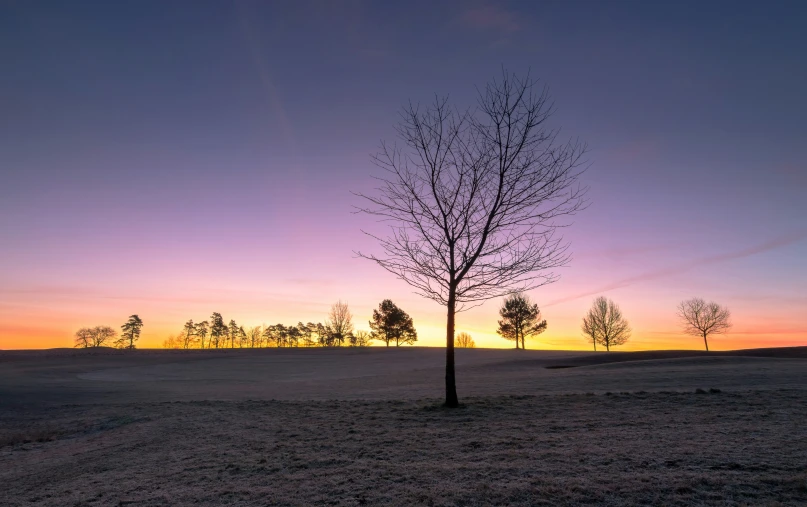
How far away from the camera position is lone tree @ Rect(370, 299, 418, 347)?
3359 inches

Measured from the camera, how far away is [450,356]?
560 inches

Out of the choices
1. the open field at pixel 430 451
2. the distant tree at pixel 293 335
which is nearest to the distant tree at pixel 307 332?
the distant tree at pixel 293 335

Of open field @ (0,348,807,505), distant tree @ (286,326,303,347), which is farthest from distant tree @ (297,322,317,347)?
open field @ (0,348,807,505)

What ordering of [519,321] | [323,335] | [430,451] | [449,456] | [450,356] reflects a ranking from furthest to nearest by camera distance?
[323,335], [519,321], [450,356], [430,451], [449,456]

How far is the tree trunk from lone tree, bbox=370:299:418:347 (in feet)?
233

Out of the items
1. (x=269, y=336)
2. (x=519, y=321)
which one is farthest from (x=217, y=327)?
(x=519, y=321)

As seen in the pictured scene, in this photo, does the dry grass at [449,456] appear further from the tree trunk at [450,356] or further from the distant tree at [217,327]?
the distant tree at [217,327]

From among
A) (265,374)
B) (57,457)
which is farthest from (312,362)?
(57,457)

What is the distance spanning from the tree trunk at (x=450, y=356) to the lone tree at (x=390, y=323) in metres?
70.9

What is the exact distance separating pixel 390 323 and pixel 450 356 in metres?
71.9

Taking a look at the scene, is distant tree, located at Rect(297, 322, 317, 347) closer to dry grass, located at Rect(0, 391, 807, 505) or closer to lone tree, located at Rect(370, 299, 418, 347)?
lone tree, located at Rect(370, 299, 418, 347)

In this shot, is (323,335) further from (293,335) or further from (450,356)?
(450,356)

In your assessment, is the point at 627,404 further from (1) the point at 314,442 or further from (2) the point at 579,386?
(1) the point at 314,442

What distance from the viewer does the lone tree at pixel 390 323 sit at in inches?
3359
